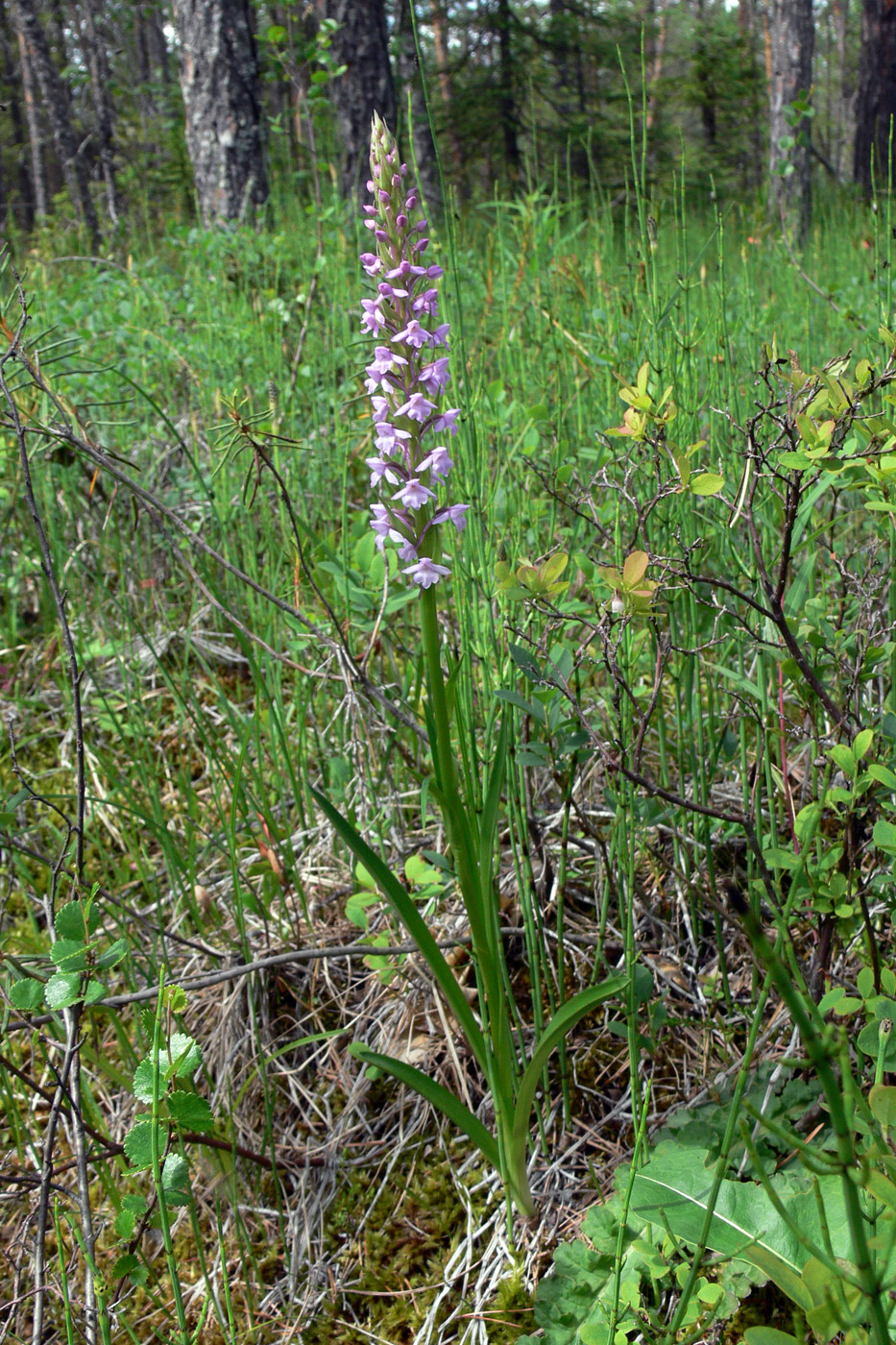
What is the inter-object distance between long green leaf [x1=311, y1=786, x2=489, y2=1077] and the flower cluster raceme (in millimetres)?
292

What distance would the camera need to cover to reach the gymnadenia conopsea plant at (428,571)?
894 millimetres

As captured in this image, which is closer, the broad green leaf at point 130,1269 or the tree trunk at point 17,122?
the broad green leaf at point 130,1269

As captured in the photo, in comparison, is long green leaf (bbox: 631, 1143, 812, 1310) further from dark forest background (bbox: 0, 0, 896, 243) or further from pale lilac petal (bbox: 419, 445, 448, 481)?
dark forest background (bbox: 0, 0, 896, 243)

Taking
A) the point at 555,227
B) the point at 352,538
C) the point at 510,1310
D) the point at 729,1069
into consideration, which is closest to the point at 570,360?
the point at 555,227

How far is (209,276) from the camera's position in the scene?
389cm

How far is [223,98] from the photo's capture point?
500cm

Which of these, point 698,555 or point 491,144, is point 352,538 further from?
point 491,144

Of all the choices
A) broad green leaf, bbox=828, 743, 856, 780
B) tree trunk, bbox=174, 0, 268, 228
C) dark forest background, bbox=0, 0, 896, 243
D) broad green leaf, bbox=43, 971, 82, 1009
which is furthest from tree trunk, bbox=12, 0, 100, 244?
broad green leaf, bbox=828, 743, 856, 780

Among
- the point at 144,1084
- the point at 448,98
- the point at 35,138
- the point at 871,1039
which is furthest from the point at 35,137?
the point at 871,1039

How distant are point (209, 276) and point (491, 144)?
11.9 meters

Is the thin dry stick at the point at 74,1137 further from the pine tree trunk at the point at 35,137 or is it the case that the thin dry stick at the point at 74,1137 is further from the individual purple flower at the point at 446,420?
the pine tree trunk at the point at 35,137

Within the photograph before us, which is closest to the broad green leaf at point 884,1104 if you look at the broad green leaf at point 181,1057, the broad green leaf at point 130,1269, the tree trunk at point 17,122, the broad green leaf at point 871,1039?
the broad green leaf at point 871,1039

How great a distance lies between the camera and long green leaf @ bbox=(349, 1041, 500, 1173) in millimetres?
986

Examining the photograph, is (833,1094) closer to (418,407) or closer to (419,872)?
(418,407)
